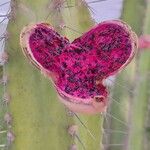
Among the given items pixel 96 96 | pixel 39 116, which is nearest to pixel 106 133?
pixel 39 116

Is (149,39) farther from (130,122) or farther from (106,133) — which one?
(106,133)

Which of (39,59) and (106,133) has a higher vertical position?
(39,59)

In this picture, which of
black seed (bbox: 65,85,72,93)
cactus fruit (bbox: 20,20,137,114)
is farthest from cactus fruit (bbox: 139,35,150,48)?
black seed (bbox: 65,85,72,93)

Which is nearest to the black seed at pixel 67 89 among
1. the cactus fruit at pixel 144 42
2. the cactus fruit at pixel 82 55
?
the cactus fruit at pixel 82 55

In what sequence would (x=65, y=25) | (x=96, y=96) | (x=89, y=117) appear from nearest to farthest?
(x=96, y=96)
(x=65, y=25)
(x=89, y=117)

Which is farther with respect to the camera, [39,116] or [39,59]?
[39,116]

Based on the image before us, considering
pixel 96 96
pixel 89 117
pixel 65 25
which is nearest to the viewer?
pixel 96 96

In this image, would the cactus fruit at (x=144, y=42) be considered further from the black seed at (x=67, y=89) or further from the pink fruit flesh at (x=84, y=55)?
the black seed at (x=67, y=89)
